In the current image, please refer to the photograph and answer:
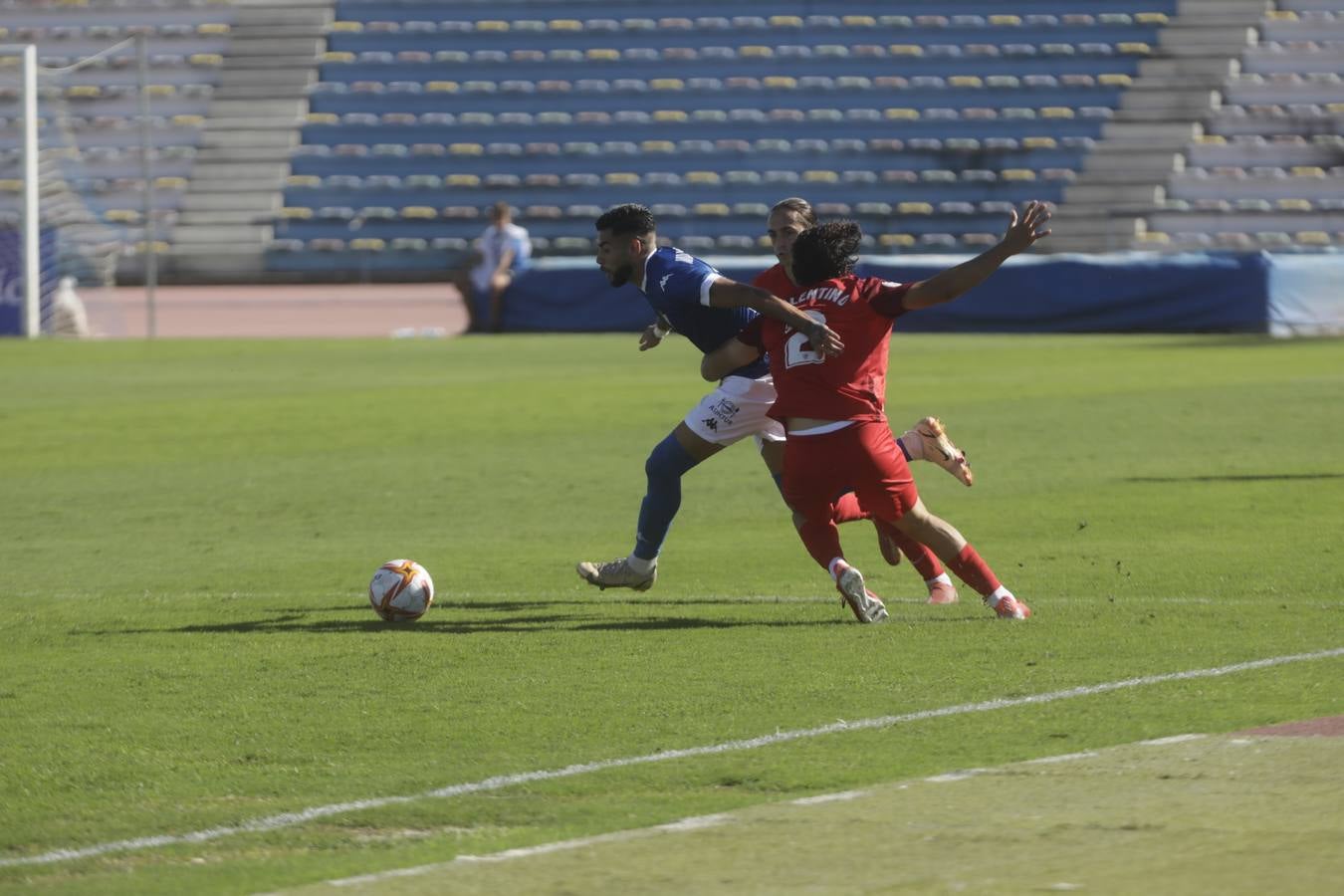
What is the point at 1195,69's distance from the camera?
3981 cm

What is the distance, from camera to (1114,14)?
4144cm

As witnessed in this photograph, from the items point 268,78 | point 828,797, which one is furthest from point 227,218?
point 828,797

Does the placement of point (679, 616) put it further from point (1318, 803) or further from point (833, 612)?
point (1318, 803)

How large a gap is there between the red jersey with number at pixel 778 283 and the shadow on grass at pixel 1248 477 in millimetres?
4918

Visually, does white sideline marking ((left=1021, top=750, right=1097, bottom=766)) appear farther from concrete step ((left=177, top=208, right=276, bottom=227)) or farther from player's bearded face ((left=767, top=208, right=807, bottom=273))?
concrete step ((left=177, top=208, right=276, bottom=227))

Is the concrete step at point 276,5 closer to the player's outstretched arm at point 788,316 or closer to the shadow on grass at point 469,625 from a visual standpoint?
the shadow on grass at point 469,625

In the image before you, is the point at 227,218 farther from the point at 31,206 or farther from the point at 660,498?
the point at 660,498

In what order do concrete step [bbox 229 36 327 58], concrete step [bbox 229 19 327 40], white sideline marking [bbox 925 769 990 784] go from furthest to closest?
1. concrete step [bbox 229 19 327 40]
2. concrete step [bbox 229 36 327 58]
3. white sideline marking [bbox 925 769 990 784]

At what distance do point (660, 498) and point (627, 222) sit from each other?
1129mm

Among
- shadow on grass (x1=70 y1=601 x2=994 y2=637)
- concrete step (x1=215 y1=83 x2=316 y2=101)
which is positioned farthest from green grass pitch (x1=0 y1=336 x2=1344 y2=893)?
concrete step (x1=215 y1=83 x2=316 y2=101)

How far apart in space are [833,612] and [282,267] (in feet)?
112

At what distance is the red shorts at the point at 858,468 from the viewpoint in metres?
8.30

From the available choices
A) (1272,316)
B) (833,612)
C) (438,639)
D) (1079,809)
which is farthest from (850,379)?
(1272,316)

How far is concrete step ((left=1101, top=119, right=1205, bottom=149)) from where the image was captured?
3900cm
